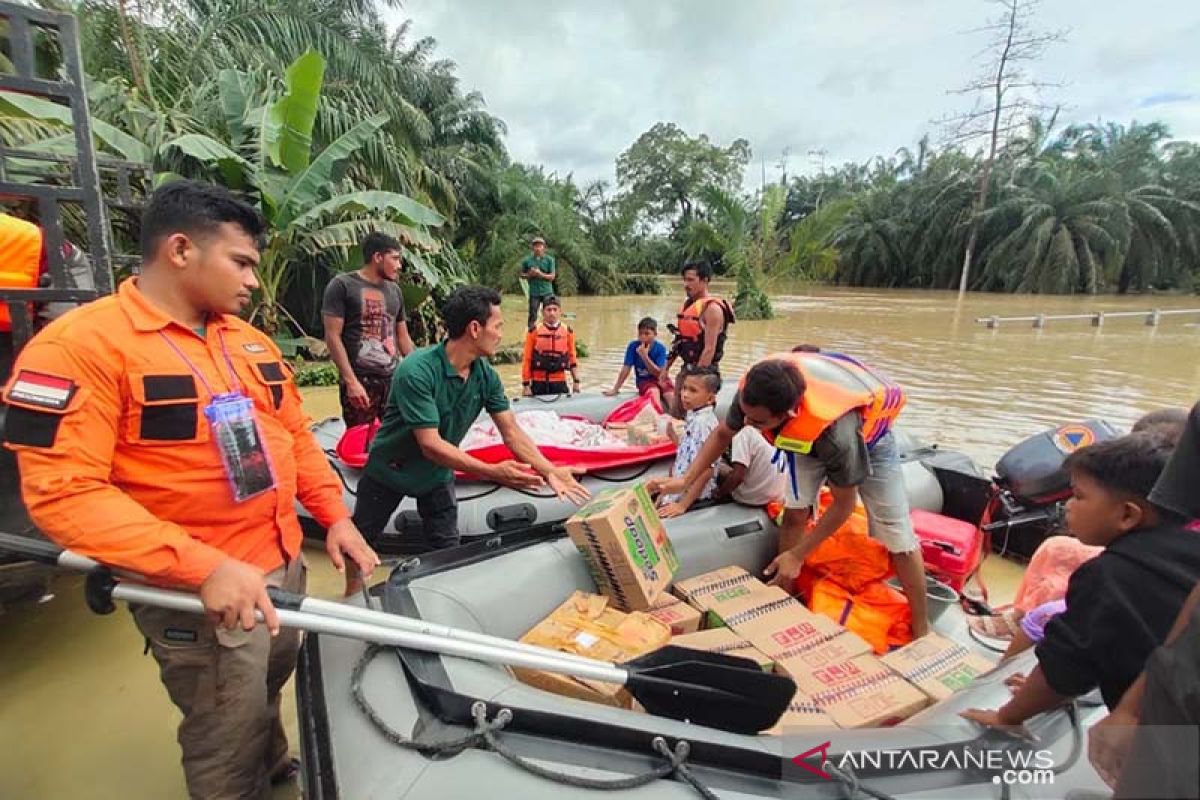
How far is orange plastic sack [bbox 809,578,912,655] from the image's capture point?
2.27m

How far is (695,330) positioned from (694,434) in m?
2.12

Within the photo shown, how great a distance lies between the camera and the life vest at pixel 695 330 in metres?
4.71

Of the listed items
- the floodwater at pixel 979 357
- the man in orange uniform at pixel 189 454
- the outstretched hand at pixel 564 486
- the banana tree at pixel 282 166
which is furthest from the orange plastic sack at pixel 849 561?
the banana tree at pixel 282 166

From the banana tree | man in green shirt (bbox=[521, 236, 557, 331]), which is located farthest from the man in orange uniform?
man in green shirt (bbox=[521, 236, 557, 331])

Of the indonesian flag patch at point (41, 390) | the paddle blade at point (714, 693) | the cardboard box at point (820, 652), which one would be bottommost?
the cardboard box at point (820, 652)

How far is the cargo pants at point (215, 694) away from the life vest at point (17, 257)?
46.8 inches

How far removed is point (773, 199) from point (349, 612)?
15651mm

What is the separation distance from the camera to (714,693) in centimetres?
139

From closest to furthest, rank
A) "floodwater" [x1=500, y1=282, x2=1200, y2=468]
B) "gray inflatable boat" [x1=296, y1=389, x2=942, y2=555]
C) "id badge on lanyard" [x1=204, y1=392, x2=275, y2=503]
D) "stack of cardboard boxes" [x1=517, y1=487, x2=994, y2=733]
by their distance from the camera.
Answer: "id badge on lanyard" [x1=204, y1=392, x2=275, y2=503] → "stack of cardboard boxes" [x1=517, y1=487, x2=994, y2=733] → "gray inflatable boat" [x1=296, y1=389, x2=942, y2=555] → "floodwater" [x1=500, y1=282, x2=1200, y2=468]

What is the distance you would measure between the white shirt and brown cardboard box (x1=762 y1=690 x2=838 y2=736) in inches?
41.9

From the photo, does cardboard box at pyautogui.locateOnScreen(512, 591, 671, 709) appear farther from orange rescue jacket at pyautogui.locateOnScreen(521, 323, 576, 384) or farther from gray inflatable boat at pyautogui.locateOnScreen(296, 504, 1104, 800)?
orange rescue jacket at pyautogui.locateOnScreen(521, 323, 576, 384)

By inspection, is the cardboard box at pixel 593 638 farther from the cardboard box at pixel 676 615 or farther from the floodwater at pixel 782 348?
the floodwater at pixel 782 348

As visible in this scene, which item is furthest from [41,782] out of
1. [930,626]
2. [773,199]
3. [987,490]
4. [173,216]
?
[773,199]

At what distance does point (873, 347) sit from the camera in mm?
11039
